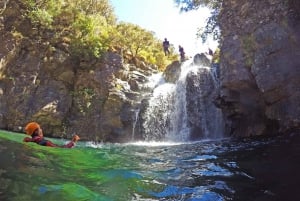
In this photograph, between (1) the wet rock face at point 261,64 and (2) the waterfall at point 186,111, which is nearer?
(1) the wet rock face at point 261,64

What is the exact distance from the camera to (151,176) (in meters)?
7.24

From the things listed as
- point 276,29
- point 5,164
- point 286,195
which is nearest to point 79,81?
point 276,29

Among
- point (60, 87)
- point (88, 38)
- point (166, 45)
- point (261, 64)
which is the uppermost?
point (166, 45)

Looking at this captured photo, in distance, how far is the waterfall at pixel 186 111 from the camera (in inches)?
710

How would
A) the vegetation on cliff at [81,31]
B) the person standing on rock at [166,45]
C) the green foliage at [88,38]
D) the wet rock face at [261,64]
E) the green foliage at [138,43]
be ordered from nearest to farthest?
the wet rock face at [261,64], the green foliage at [88,38], the vegetation on cliff at [81,31], the green foliage at [138,43], the person standing on rock at [166,45]

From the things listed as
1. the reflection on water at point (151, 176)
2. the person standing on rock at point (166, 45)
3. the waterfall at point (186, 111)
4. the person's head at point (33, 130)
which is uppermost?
the person standing on rock at point (166, 45)

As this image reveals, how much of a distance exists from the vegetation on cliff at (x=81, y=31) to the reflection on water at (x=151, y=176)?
13.3 m

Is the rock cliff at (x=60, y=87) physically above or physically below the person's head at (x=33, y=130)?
above

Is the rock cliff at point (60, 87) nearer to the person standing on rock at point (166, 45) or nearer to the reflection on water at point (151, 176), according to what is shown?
the person standing on rock at point (166, 45)

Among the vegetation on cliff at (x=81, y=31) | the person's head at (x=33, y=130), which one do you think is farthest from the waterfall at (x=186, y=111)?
the person's head at (x=33, y=130)

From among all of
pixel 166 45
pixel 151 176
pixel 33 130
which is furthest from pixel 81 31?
pixel 151 176

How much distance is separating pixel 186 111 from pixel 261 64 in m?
6.35

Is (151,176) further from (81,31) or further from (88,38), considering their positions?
(81,31)

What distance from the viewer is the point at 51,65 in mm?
21812
